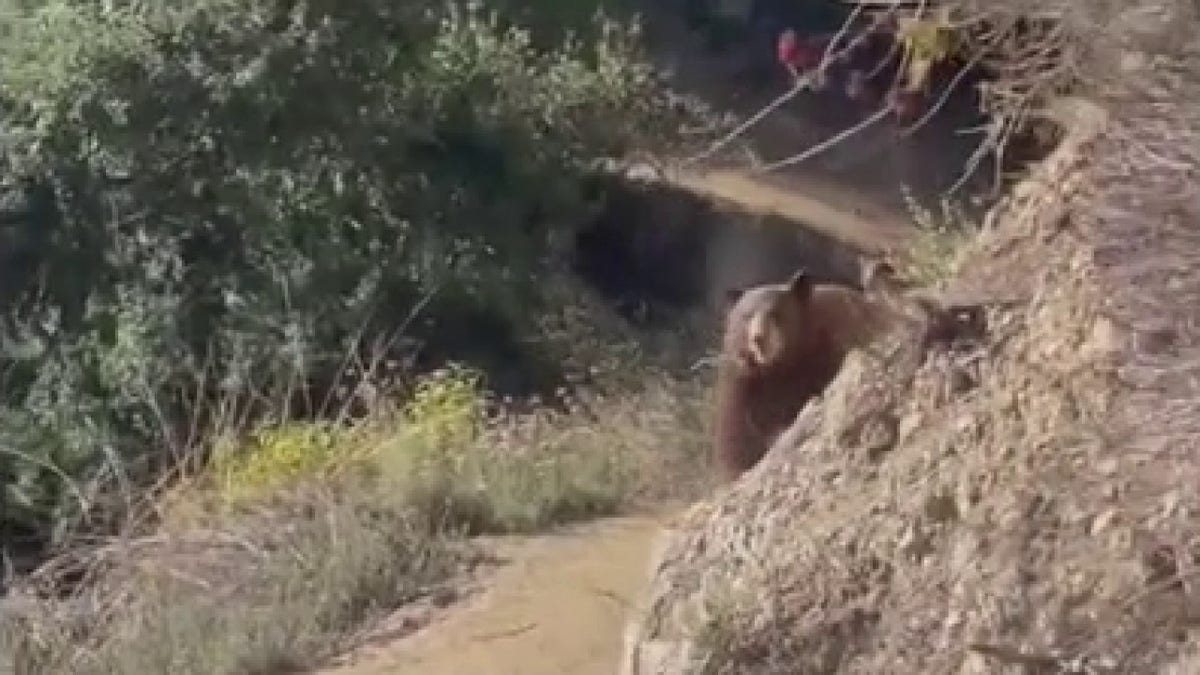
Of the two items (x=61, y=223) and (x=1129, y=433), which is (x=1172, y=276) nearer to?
(x=1129, y=433)

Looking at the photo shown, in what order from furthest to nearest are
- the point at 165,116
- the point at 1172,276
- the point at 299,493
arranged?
the point at 165,116 → the point at 299,493 → the point at 1172,276

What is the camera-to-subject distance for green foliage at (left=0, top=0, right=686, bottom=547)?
15414mm

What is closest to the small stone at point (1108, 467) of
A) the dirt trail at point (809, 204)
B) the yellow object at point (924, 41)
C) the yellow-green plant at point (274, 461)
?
the yellow object at point (924, 41)

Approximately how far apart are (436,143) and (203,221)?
1499 millimetres

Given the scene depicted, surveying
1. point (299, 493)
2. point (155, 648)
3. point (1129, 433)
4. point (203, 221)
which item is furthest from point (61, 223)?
point (1129, 433)

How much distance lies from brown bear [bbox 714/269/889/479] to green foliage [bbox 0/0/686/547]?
6037mm

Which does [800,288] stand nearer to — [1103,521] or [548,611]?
[548,611]

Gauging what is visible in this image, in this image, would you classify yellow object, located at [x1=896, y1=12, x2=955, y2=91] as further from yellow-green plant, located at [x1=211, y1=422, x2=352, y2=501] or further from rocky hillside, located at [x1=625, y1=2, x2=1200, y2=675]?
yellow-green plant, located at [x1=211, y1=422, x2=352, y2=501]

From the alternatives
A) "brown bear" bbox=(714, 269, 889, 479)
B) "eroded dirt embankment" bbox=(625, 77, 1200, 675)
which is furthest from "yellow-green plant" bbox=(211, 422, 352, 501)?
"eroded dirt embankment" bbox=(625, 77, 1200, 675)

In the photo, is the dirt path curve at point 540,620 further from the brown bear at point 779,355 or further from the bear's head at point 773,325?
the bear's head at point 773,325

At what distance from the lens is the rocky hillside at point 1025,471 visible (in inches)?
229

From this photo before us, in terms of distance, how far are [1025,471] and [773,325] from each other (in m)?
2.52

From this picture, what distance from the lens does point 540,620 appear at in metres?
10.1

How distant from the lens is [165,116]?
1585cm
